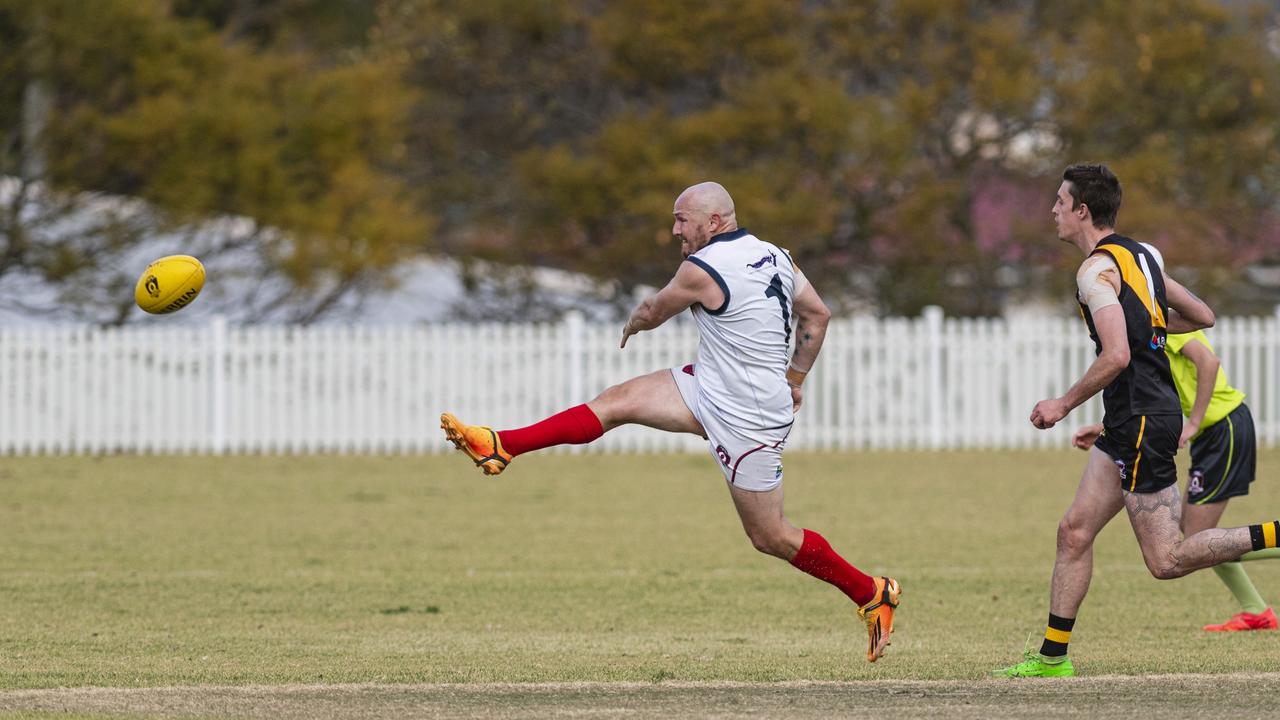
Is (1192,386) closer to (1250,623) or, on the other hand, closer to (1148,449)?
(1250,623)

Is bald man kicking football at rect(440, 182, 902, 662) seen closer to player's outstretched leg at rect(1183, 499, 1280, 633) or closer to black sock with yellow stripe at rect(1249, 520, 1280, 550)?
black sock with yellow stripe at rect(1249, 520, 1280, 550)

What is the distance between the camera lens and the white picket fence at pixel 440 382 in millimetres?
22656

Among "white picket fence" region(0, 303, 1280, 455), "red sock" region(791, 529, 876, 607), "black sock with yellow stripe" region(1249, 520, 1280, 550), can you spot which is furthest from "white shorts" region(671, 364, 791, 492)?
"white picket fence" region(0, 303, 1280, 455)

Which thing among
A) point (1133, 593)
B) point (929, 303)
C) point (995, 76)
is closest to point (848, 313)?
point (929, 303)

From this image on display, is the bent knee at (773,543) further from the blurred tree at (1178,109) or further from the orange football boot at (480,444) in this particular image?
the blurred tree at (1178,109)

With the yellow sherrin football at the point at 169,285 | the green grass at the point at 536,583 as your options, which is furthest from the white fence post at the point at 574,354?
the yellow sherrin football at the point at 169,285

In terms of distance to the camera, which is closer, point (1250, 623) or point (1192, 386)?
point (1192, 386)

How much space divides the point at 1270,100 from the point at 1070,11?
11.0 ft

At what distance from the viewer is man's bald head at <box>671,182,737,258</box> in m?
7.38

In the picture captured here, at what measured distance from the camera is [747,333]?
24.4ft

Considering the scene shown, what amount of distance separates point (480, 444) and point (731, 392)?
1.06 m

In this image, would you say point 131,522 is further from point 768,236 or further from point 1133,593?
point 768,236

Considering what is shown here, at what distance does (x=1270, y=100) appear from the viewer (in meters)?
27.9

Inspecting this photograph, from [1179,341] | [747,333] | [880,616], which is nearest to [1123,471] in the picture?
[880,616]
